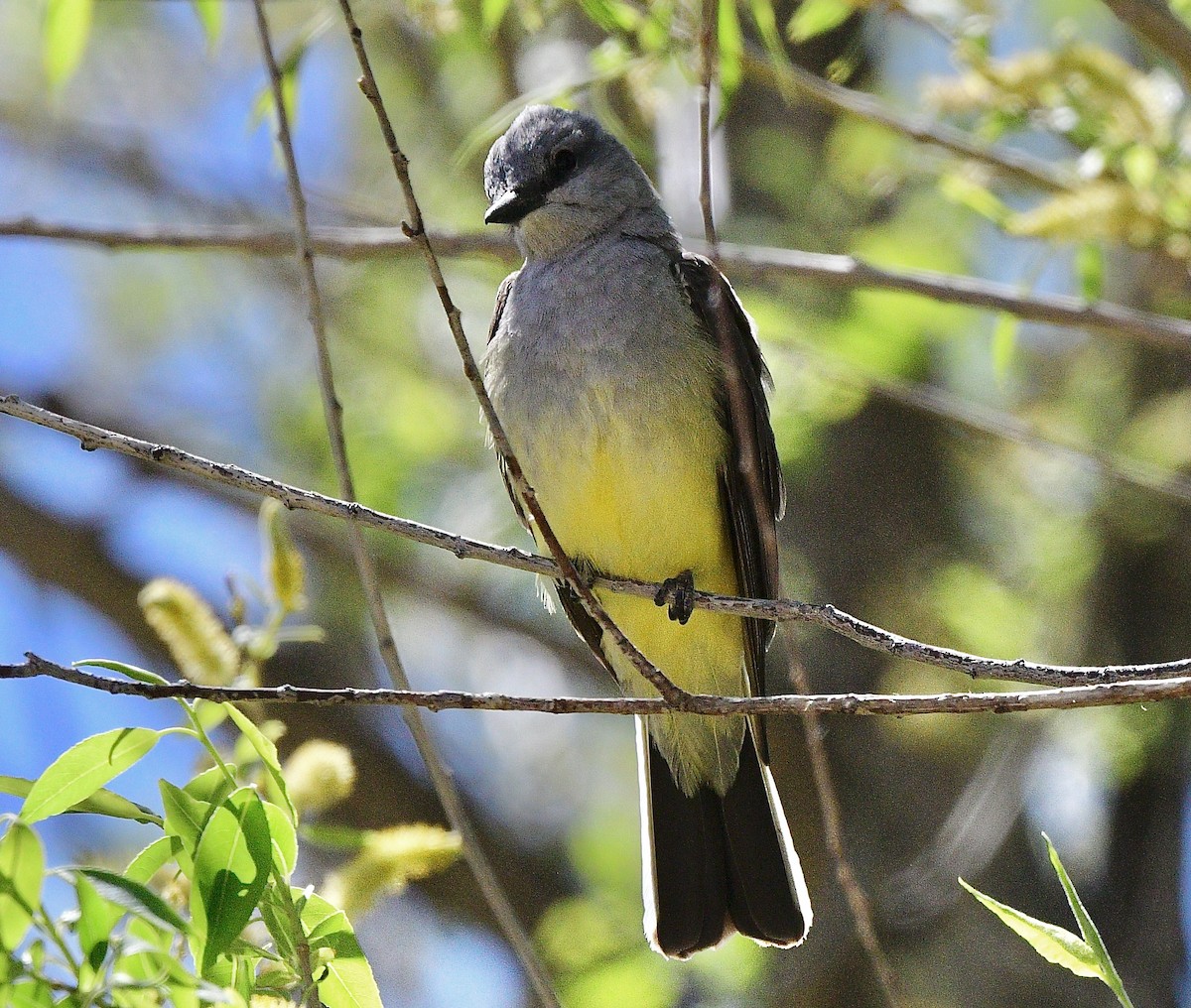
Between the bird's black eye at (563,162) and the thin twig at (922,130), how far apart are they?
697mm

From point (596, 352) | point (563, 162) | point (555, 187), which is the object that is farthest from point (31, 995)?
point (563, 162)

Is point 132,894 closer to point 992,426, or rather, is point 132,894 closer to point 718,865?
point 718,865

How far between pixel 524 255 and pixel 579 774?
11.0 ft

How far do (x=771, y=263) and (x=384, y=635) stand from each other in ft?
6.30

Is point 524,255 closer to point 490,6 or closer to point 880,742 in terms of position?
point 490,6

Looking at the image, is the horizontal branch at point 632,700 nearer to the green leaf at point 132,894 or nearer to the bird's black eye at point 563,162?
the green leaf at point 132,894

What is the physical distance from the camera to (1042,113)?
4535mm

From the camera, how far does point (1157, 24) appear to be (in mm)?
3652

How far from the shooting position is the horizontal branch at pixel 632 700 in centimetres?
217

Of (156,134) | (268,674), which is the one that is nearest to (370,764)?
(268,674)

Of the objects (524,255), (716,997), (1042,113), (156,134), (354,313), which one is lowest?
(716,997)

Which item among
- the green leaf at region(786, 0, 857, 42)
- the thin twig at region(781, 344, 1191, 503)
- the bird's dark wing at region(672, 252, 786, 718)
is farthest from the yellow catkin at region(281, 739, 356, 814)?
the green leaf at region(786, 0, 857, 42)

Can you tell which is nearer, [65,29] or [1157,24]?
[1157,24]

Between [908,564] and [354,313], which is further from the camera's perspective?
[354,313]
